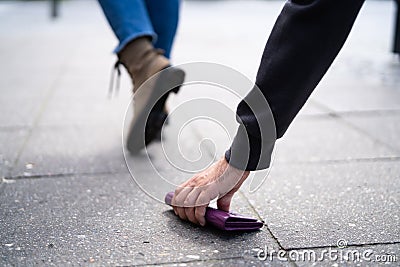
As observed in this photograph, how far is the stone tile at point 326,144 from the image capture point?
231 centimetres

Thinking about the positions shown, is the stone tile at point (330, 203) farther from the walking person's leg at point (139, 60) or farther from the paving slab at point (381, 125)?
the walking person's leg at point (139, 60)

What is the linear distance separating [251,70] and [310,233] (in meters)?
2.62

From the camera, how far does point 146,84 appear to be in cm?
225

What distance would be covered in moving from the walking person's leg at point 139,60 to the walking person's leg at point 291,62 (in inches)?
30.2

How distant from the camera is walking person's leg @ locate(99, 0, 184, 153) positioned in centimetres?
224

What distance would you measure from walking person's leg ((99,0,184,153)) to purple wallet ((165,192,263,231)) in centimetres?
73

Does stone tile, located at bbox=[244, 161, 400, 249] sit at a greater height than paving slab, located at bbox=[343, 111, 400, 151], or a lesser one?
greater

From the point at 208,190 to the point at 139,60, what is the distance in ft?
2.80

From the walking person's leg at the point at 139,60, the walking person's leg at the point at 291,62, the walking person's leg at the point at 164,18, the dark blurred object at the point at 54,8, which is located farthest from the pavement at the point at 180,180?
the dark blurred object at the point at 54,8

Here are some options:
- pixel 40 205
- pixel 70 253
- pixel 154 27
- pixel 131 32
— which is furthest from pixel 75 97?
pixel 70 253

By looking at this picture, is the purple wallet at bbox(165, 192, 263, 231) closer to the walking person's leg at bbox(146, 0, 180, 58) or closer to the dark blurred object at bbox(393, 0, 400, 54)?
the walking person's leg at bbox(146, 0, 180, 58)

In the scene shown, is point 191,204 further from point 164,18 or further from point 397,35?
point 397,35

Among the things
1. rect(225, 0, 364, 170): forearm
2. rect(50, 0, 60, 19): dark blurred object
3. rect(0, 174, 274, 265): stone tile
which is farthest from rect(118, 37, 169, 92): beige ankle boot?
rect(50, 0, 60, 19): dark blurred object

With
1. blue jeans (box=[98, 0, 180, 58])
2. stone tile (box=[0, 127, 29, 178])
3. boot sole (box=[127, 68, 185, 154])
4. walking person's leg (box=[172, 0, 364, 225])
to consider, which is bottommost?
stone tile (box=[0, 127, 29, 178])
